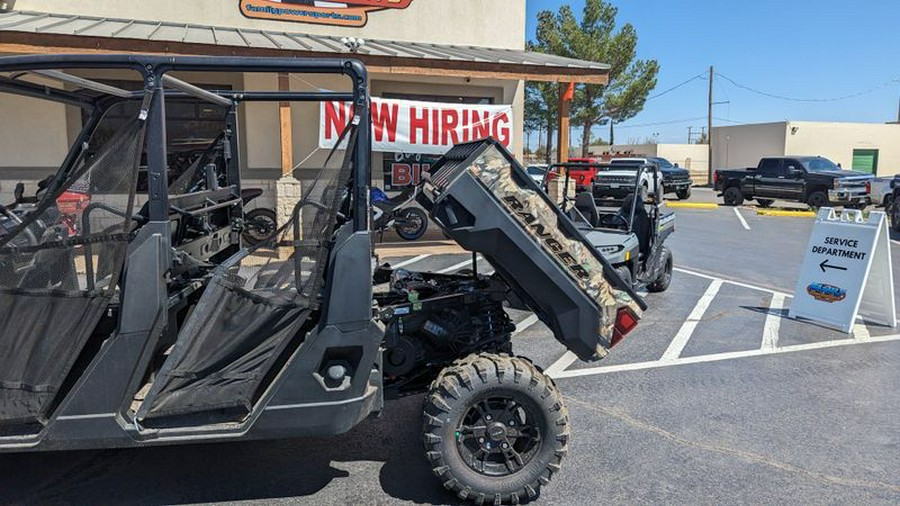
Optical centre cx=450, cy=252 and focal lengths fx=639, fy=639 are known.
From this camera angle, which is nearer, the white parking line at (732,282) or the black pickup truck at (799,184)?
the white parking line at (732,282)

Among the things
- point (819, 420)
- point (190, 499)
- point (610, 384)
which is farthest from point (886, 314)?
point (190, 499)

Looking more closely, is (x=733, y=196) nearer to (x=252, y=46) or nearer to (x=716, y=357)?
(x=252, y=46)

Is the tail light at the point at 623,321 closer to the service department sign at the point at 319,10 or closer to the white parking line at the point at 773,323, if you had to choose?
the white parking line at the point at 773,323

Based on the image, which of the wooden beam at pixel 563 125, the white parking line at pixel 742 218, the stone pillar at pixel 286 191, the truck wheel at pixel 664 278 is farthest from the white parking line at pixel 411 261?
the white parking line at pixel 742 218

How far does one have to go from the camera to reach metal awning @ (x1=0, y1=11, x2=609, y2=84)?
875cm

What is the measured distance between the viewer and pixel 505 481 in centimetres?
326

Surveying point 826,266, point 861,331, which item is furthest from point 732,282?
point 861,331

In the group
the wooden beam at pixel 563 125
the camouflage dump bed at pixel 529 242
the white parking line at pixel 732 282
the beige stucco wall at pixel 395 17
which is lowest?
the white parking line at pixel 732 282

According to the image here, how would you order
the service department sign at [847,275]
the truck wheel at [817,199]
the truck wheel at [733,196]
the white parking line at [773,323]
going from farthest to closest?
1. the truck wheel at [733,196]
2. the truck wheel at [817,199]
3. the service department sign at [847,275]
4. the white parking line at [773,323]

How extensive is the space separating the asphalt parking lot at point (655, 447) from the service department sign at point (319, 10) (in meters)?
8.63

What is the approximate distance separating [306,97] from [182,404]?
2.05 metres

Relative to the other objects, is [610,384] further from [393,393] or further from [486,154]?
[486,154]

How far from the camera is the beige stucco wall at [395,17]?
1130 centimetres

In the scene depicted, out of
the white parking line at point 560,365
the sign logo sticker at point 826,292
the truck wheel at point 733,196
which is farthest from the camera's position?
the truck wheel at point 733,196
